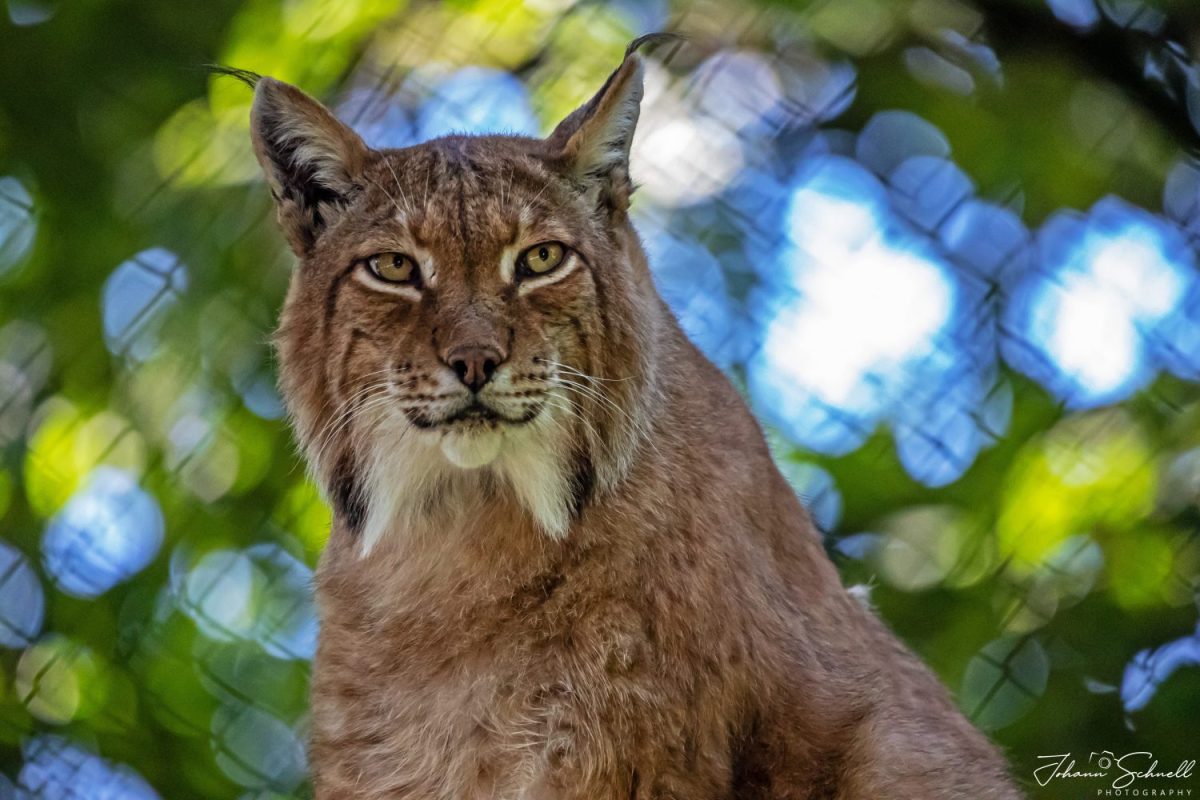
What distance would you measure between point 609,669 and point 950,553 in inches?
84.0

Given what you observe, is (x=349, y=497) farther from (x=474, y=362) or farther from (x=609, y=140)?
(x=609, y=140)

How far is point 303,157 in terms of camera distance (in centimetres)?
385

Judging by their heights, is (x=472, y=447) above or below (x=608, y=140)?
below

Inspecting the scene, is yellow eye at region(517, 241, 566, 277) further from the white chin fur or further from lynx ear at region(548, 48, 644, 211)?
the white chin fur

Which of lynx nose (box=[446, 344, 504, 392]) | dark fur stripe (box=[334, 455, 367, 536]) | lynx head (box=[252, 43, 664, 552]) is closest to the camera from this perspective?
lynx nose (box=[446, 344, 504, 392])

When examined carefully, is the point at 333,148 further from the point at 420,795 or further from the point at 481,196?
the point at 420,795

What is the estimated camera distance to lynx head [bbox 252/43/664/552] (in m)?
3.55

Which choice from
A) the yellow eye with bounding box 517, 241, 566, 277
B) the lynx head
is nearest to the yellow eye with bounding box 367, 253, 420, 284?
the lynx head
